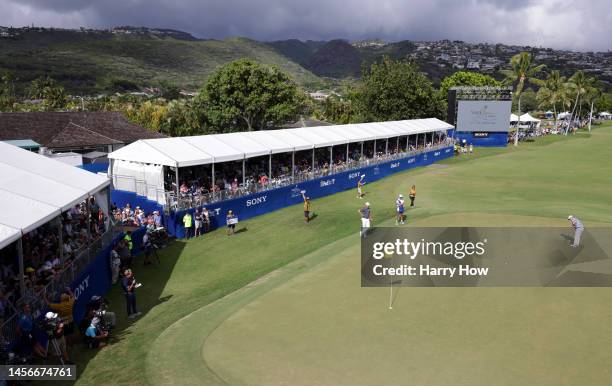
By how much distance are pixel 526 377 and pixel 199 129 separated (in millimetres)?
58539

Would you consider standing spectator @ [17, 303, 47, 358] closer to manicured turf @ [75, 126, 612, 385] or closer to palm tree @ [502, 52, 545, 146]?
manicured turf @ [75, 126, 612, 385]

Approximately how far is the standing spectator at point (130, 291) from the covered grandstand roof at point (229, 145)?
10420 millimetres

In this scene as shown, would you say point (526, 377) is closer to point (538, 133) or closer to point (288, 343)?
point (288, 343)

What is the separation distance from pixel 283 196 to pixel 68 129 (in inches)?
1020

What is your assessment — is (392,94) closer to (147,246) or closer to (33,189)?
(147,246)

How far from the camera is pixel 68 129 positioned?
44594 millimetres

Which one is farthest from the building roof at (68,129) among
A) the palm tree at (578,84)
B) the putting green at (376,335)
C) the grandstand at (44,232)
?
the palm tree at (578,84)

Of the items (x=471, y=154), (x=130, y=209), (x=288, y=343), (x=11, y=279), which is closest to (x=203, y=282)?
(x=11, y=279)

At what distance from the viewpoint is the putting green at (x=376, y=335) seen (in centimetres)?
959

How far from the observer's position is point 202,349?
36.2ft

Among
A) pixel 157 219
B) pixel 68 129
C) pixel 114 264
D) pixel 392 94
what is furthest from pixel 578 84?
pixel 114 264

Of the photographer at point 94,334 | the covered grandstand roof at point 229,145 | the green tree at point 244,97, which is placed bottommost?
the photographer at point 94,334

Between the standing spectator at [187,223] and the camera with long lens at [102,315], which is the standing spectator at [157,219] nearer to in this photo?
the standing spectator at [187,223]

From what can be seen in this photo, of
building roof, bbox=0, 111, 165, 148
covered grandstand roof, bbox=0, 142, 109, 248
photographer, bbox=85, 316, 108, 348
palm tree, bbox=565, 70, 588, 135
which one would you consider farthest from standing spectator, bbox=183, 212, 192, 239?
palm tree, bbox=565, 70, 588, 135
